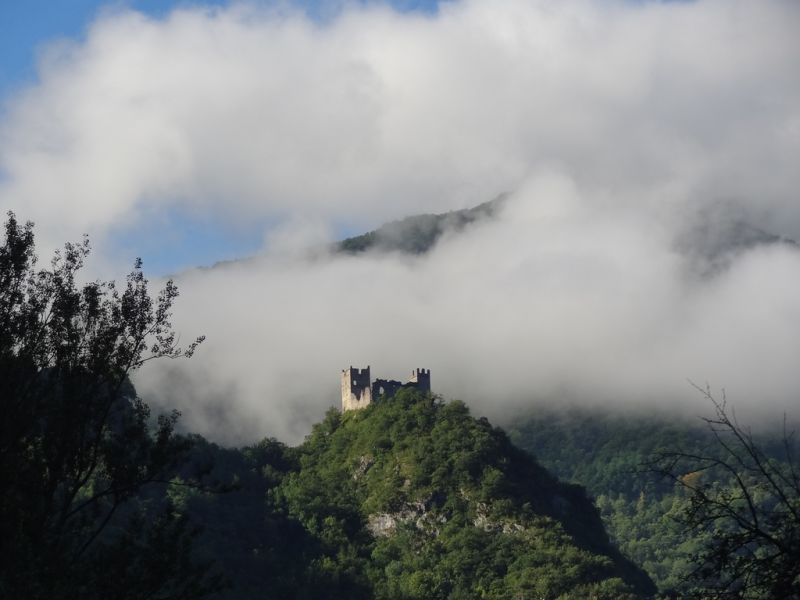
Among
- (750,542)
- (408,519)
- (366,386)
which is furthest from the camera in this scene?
(366,386)

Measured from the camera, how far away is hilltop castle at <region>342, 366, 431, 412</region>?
129125 millimetres

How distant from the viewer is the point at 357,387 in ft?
428

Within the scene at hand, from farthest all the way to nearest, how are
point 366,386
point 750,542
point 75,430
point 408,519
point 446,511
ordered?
point 366,386 < point 408,519 < point 446,511 < point 75,430 < point 750,542

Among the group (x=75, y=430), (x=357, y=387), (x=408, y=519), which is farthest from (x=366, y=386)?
(x=75, y=430)

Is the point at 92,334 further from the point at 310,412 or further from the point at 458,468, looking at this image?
the point at 310,412

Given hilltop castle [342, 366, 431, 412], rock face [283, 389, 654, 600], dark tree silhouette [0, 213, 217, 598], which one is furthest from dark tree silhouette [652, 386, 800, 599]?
hilltop castle [342, 366, 431, 412]

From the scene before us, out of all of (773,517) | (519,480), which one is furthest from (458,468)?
(773,517)

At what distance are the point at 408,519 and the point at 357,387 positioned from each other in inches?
766

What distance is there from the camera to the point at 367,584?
10725cm

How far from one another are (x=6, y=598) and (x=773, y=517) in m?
17.3

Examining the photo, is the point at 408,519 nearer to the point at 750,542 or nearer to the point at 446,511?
the point at 446,511

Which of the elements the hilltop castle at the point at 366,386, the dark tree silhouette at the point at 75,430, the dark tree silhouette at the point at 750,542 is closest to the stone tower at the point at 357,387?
the hilltop castle at the point at 366,386

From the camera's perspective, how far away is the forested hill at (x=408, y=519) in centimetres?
10300

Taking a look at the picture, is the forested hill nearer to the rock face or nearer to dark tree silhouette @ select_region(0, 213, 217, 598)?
the rock face
